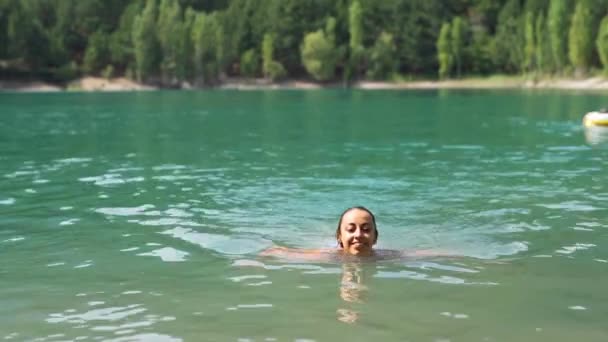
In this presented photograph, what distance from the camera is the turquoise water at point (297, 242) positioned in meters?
8.95

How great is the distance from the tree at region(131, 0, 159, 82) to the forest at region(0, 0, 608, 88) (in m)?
0.16

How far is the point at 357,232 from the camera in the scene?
432 inches

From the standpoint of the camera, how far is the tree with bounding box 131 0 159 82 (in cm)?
13025

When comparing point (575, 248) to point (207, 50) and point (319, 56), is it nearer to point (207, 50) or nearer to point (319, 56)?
point (319, 56)

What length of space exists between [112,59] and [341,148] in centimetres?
11263

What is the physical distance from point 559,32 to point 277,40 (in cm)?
5093

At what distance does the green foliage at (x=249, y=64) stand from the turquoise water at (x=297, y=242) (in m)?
109

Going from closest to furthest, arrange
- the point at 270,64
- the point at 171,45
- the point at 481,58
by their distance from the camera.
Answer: the point at 171,45, the point at 481,58, the point at 270,64

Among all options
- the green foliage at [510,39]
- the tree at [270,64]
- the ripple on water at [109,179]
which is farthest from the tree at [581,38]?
the ripple on water at [109,179]

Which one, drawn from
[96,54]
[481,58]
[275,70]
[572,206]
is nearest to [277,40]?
[275,70]

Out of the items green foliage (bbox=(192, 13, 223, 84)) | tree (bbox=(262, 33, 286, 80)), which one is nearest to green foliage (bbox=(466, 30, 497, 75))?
tree (bbox=(262, 33, 286, 80))

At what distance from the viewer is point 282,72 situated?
453 feet

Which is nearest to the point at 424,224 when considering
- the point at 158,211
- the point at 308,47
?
the point at 158,211

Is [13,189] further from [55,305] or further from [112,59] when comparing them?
[112,59]
